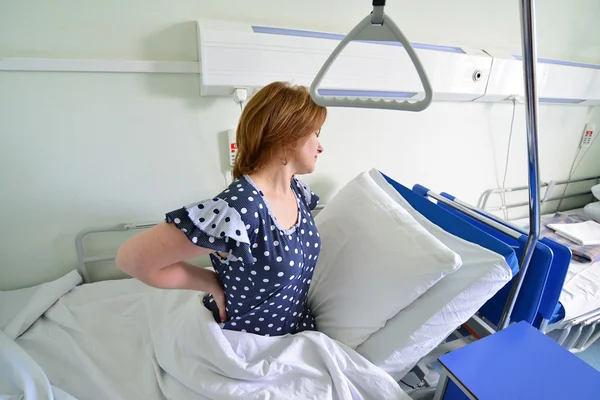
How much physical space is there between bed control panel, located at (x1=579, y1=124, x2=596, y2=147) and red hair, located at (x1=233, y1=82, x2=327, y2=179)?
7.18ft

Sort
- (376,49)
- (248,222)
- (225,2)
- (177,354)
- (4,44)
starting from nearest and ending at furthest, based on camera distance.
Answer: (248,222) < (177,354) < (4,44) < (225,2) < (376,49)

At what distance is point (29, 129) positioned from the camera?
1.08 meters

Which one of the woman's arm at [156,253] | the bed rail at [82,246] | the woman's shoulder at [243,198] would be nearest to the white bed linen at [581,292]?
the woman's shoulder at [243,198]

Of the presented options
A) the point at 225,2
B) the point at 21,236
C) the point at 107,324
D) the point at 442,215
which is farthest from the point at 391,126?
the point at 21,236

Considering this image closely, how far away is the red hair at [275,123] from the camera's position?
791 mm

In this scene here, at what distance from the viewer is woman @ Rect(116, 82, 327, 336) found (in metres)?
0.70

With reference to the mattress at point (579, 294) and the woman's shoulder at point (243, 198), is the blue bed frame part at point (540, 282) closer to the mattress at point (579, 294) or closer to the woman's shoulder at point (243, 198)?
the mattress at point (579, 294)

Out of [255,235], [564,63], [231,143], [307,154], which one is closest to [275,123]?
[307,154]

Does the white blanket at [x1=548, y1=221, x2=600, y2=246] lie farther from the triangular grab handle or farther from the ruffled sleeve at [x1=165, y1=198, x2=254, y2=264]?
the ruffled sleeve at [x1=165, y1=198, x2=254, y2=264]

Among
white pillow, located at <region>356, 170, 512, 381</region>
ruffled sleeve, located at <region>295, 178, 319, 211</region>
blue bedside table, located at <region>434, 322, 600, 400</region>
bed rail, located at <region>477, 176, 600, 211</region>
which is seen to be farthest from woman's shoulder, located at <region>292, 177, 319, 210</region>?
bed rail, located at <region>477, 176, 600, 211</region>

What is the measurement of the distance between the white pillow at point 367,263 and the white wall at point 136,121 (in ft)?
1.48

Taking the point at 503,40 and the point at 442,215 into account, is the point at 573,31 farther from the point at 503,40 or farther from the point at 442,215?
the point at 442,215

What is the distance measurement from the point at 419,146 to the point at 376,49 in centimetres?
59

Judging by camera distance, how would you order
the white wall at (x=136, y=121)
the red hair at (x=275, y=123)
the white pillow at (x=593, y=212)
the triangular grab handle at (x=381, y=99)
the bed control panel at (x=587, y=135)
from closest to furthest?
the triangular grab handle at (x=381, y=99) → the red hair at (x=275, y=123) → the white wall at (x=136, y=121) → the white pillow at (x=593, y=212) → the bed control panel at (x=587, y=135)
